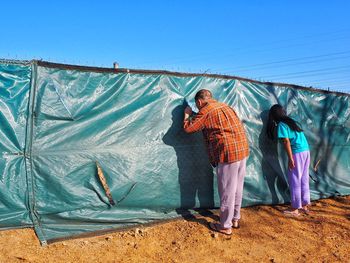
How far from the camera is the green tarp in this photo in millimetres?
3803

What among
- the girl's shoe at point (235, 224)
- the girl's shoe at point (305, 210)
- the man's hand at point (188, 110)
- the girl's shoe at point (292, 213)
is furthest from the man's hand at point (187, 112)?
the girl's shoe at point (305, 210)

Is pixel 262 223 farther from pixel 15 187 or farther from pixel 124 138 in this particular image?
pixel 15 187

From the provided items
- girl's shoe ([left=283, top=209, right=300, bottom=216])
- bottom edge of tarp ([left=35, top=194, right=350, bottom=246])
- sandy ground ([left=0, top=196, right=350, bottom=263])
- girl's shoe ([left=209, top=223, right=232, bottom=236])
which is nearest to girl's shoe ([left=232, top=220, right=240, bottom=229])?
sandy ground ([left=0, top=196, right=350, bottom=263])

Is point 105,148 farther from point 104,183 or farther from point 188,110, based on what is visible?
point 188,110

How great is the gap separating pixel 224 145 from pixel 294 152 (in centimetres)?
133

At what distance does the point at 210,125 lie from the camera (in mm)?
4180

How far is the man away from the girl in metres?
0.90

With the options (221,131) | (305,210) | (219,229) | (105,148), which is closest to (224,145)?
(221,131)

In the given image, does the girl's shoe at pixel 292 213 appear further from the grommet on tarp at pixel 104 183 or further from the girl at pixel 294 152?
the grommet on tarp at pixel 104 183

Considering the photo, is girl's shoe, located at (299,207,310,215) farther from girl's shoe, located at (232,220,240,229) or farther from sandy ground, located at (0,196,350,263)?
girl's shoe, located at (232,220,240,229)

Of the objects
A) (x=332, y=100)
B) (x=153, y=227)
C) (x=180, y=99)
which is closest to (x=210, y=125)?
(x=180, y=99)

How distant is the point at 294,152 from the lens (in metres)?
4.95

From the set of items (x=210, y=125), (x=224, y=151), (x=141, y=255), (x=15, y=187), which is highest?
(x=210, y=125)

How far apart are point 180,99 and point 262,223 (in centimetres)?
188
